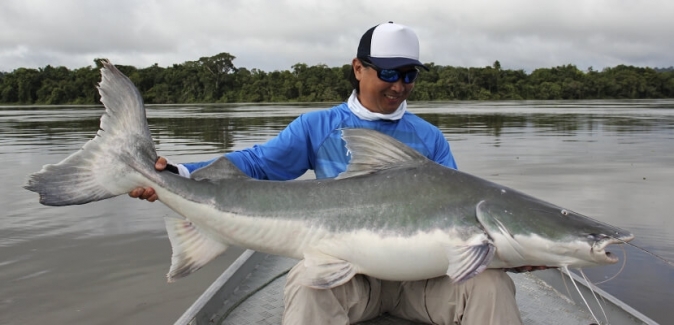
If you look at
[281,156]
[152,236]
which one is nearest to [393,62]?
[281,156]

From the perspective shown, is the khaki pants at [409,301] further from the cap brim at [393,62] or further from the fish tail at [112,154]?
the cap brim at [393,62]

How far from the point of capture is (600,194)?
30.2 feet

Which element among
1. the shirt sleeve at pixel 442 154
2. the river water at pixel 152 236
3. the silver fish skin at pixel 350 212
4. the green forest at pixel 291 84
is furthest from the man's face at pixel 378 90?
the green forest at pixel 291 84

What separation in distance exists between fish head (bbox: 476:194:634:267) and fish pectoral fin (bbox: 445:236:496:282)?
84 mm

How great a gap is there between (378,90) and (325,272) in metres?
1.30

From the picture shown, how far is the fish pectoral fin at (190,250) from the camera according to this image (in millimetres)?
3082

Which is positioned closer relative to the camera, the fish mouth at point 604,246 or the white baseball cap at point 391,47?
the fish mouth at point 604,246

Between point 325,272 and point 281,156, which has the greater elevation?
point 281,156

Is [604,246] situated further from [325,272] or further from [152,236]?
[152,236]

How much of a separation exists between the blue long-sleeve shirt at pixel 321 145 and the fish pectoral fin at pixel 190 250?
23.4 inches

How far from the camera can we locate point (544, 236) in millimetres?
2633

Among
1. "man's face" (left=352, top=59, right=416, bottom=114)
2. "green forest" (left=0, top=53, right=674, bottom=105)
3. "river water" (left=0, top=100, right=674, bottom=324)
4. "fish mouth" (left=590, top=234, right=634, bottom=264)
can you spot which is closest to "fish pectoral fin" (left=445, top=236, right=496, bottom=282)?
"fish mouth" (left=590, top=234, right=634, bottom=264)

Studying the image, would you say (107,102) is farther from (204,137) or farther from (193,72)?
(193,72)

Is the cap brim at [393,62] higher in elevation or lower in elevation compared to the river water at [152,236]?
higher
